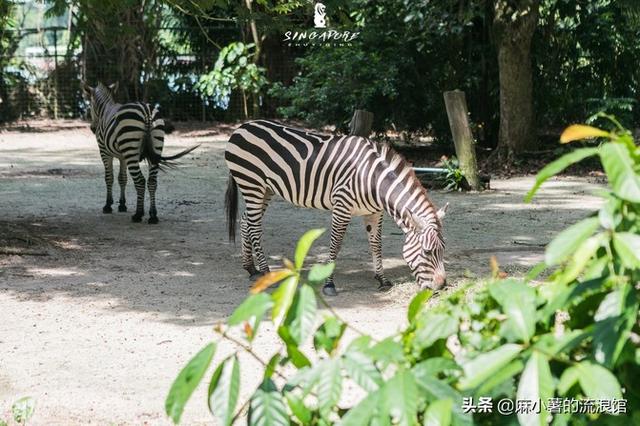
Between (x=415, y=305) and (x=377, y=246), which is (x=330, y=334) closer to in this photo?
(x=415, y=305)

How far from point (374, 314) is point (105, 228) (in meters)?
4.54

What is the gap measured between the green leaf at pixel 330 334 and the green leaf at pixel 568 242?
0.62 m

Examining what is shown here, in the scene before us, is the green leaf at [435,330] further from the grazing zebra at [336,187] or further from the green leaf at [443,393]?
the grazing zebra at [336,187]

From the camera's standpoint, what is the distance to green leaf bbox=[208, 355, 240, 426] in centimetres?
201

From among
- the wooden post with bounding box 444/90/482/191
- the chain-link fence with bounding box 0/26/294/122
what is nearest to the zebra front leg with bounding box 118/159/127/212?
the wooden post with bounding box 444/90/482/191

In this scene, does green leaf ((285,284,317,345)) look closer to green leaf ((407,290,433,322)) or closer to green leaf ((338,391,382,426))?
green leaf ((338,391,382,426))

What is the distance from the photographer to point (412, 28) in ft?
46.2

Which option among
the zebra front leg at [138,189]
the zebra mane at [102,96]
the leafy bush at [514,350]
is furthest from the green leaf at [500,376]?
the zebra mane at [102,96]

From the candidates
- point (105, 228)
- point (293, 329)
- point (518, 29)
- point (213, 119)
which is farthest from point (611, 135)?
point (213, 119)

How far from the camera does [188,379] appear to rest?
2018mm

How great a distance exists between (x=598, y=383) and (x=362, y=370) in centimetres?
49

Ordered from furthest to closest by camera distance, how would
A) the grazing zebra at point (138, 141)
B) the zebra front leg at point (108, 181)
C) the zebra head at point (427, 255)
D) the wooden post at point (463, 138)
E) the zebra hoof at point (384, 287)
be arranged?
the wooden post at point (463, 138), the zebra front leg at point (108, 181), the grazing zebra at point (138, 141), the zebra hoof at point (384, 287), the zebra head at point (427, 255)

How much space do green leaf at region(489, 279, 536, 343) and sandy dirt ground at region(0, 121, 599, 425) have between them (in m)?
1.06

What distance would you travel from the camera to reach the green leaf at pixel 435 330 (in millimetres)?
2111
